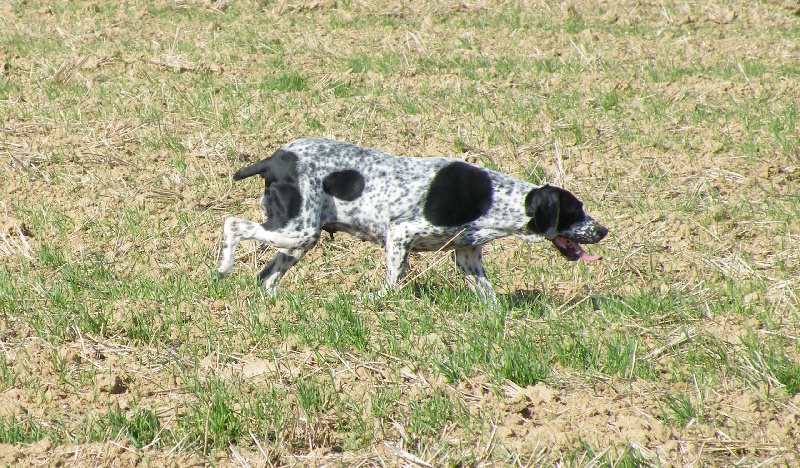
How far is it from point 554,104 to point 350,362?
568cm

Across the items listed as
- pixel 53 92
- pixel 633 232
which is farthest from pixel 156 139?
pixel 633 232

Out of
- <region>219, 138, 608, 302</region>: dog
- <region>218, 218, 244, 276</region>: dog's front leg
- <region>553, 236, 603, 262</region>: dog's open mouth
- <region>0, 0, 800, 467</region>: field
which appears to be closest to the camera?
<region>0, 0, 800, 467</region>: field

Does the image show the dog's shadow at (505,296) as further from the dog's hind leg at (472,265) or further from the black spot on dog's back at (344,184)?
the black spot on dog's back at (344,184)

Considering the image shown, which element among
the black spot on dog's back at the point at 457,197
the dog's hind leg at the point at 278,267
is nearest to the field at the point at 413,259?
the dog's hind leg at the point at 278,267

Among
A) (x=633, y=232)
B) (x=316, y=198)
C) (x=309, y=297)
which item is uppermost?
(x=316, y=198)

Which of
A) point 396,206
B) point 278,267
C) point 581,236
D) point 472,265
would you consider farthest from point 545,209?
point 278,267

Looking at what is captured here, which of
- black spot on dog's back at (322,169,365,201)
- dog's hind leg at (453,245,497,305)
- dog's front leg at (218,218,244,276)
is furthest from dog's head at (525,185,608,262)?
dog's front leg at (218,218,244,276)

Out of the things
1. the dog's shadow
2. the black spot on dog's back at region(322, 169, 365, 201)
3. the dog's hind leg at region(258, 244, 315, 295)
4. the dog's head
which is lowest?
the dog's shadow

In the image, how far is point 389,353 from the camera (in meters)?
5.30

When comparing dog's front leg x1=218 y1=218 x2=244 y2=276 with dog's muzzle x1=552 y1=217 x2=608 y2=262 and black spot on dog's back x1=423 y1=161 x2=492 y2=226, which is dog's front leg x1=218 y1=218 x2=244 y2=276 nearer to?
black spot on dog's back x1=423 y1=161 x2=492 y2=226

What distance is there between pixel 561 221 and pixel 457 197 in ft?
2.30

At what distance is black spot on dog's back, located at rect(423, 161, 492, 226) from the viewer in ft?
20.6

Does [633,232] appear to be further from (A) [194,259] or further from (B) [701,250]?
(A) [194,259]

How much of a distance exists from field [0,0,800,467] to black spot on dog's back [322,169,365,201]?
25.6 inches
